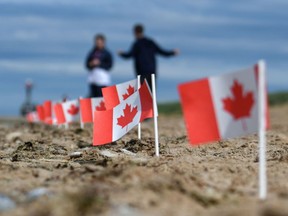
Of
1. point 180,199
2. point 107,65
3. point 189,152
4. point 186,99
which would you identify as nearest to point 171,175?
point 186,99

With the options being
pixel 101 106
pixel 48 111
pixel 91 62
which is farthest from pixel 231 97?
pixel 48 111

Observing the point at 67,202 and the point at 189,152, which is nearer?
the point at 67,202

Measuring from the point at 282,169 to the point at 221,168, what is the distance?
0.62 m

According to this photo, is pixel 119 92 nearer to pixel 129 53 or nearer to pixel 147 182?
pixel 147 182

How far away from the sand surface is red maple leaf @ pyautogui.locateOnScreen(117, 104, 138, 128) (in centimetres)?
38

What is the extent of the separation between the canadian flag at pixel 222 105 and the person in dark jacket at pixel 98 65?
10.8m

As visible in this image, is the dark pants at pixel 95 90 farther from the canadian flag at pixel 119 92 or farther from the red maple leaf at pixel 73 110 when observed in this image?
the canadian flag at pixel 119 92

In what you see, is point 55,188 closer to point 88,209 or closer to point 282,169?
point 88,209

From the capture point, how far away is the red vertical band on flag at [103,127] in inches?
364

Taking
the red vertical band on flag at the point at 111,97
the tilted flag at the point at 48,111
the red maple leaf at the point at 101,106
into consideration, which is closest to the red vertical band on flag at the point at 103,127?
the red vertical band on flag at the point at 111,97

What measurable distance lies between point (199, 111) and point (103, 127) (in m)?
3.28

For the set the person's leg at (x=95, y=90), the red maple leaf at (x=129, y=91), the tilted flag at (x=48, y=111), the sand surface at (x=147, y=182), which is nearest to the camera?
the sand surface at (x=147, y=182)

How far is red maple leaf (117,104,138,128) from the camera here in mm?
8789

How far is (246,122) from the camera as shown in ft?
19.5
